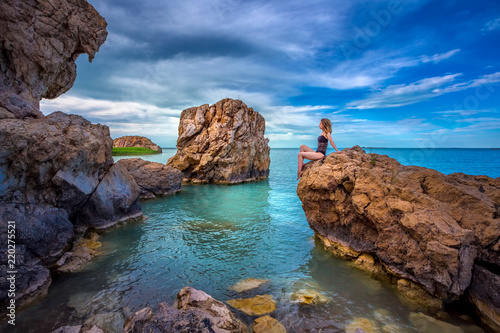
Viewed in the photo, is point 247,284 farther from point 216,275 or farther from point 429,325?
point 429,325

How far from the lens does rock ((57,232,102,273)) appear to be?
10.8 metres

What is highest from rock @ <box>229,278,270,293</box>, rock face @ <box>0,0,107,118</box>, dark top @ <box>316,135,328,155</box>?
rock face @ <box>0,0,107,118</box>

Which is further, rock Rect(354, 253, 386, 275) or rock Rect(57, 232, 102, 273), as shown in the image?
rock Rect(57, 232, 102, 273)

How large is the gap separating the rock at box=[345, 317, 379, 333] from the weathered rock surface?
3.17 meters

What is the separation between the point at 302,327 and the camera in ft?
24.7

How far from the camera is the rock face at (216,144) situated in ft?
137

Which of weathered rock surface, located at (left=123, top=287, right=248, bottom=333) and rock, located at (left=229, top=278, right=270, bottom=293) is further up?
weathered rock surface, located at (left=123, top=287, right=248, bottom=333)

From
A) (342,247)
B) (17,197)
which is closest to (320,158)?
(342,247)

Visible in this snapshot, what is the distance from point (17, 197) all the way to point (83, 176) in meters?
3.66

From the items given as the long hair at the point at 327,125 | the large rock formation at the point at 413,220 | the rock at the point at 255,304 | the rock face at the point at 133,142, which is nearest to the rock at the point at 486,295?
the large rock formation at the point at 413,220

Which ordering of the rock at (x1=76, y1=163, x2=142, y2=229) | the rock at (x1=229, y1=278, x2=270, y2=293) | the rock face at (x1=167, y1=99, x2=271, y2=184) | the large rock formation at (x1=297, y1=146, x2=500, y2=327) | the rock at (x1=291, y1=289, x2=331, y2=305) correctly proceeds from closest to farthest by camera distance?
the large rock formation at (x1=297, y1=146, x2=500, y2=327) < the rock at (x1=291, y1=289, x2=331, y2=305) < the rock at (x1=229, y1=278, x2=270, y2=293) < the rock at (x1=76, y1=163, x2=142, y2=229) < the rock face at (x1=167, y1=99, x2=271, y2=184)

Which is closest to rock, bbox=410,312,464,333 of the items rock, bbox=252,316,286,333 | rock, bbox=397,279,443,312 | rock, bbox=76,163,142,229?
rock, bbox=397,279,443,312

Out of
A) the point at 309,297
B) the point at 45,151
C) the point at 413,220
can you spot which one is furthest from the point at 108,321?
the point at 413,220

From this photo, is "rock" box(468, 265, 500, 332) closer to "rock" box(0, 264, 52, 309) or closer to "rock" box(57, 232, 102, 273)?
"rock" box(0, 264, 52, 309)
